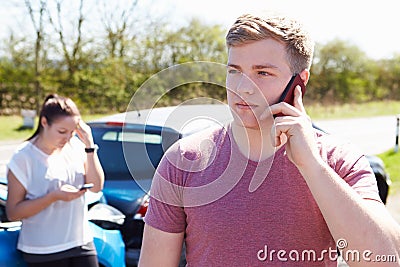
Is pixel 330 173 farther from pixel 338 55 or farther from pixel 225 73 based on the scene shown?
pixel 338 55

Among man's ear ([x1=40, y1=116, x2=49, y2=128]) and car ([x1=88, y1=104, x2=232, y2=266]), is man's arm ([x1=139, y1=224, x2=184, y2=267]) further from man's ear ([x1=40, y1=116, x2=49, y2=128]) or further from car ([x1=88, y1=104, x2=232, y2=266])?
man's ear ([x1=40, y1=116, x2=49, y2=128])

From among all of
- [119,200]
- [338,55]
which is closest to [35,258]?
[119,200]

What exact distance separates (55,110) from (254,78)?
203 cm

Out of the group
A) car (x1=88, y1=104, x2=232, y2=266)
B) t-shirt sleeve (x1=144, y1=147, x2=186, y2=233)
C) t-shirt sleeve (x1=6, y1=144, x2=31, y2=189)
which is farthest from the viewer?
t-shirt sleeve (x1=6, y1=144, x2=31, y2=189)

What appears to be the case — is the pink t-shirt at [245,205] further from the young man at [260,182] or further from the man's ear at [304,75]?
the man's ear at [304,75]

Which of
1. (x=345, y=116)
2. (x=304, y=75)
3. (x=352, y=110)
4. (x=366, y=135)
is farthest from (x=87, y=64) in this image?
(x=304, y=75)

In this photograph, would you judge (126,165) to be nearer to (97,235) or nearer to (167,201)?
(97,235)

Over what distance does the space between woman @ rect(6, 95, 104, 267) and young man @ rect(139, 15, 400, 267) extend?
1621 millimetres

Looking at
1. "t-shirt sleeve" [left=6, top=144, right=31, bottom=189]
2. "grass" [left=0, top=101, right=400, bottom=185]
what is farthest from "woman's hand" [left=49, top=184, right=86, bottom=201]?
"grass" [left=0, top=101, right=400, bottom=185]

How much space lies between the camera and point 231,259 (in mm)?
1642

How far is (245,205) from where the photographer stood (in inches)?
65.0

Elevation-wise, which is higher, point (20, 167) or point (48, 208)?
point (20, 167)

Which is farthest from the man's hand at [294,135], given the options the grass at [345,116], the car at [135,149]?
the grass at [345,116]

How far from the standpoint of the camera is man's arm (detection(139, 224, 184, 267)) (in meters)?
1.69
